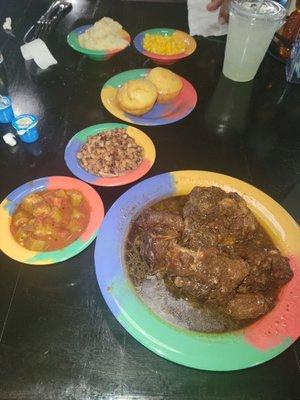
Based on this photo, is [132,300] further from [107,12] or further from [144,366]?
[107,12]

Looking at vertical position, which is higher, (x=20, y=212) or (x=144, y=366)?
(x=20, y=212)

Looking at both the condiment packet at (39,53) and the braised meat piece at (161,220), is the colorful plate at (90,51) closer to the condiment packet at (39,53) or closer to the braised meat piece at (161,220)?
the condiment packet at (39,53)

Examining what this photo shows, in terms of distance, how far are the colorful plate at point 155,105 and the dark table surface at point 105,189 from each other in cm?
6

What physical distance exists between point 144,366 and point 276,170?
111cm

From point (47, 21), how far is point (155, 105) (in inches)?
45.3

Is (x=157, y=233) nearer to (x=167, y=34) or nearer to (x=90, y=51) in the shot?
(x=90, y=51)

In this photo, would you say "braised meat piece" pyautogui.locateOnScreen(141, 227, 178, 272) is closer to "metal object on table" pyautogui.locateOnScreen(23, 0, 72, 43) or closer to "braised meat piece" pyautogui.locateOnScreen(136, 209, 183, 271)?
Answer: "braised meat piece" pyautogui.locateOnScreen(136, 209, 183, 271)

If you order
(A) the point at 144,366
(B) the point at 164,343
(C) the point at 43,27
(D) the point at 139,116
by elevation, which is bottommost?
(A) the point at 144,366

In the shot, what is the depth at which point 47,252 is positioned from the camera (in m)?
1.15

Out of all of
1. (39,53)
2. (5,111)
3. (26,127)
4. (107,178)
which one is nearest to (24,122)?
(26,127)

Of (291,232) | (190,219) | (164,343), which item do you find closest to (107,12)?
(190,219)

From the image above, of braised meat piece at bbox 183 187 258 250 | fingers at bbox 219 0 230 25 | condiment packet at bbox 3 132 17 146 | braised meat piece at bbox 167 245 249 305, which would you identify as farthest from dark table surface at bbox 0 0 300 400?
braised meat piece at bbox 183 187 258 250

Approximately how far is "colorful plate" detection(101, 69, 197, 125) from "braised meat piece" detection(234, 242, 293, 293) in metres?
0.88

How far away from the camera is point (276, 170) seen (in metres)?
1.58
